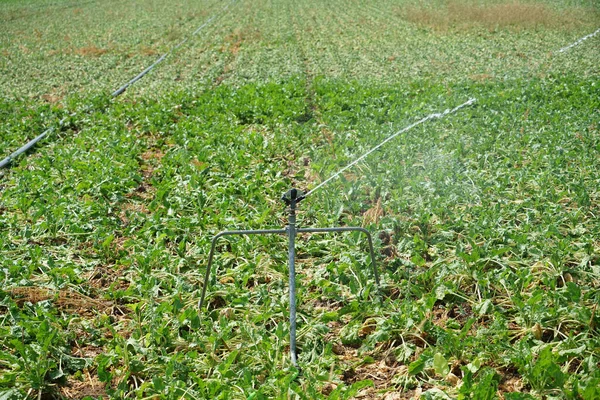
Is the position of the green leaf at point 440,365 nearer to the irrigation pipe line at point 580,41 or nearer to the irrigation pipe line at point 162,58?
the irrigation pipe line at point 162,58

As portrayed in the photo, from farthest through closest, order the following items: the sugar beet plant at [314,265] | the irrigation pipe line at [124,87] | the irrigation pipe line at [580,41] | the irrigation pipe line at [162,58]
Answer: the irrigation pipe line at [580,41] → the irrigation pipe line at [162,58] → the irrigation pipe line at [124,87] → the sugar beet plant at [314,265]

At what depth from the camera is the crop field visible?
3.32 meters

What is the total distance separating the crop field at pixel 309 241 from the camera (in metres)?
3.32

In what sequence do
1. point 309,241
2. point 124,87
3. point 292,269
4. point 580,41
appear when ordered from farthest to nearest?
point 580,41
point 124,87
point 309,241
point 292,269

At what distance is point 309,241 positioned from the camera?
4.86 m

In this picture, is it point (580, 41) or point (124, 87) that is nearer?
point (124, 87)

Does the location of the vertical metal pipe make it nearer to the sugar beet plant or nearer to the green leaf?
the sugar beet plant

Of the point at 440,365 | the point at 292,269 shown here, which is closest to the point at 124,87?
the point at 292,269

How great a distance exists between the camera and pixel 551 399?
9.60 feet

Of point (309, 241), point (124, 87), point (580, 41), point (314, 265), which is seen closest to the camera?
point (314, 265)

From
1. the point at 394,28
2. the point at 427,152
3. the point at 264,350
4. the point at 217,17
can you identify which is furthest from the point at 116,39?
the point at 264,350

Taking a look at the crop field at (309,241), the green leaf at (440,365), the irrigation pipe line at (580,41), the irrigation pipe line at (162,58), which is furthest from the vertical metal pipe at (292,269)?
the irrigation pipe line at (580,41)

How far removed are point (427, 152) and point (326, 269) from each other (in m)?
2.90

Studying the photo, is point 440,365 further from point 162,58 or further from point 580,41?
Answer: point 580,41
